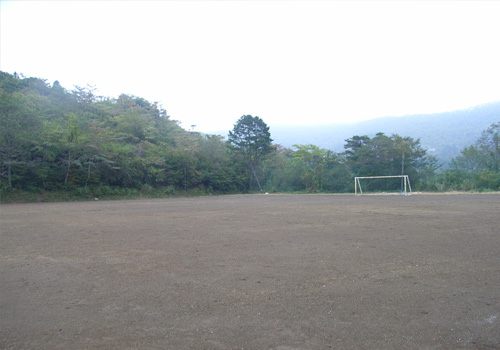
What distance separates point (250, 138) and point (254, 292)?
37404mm

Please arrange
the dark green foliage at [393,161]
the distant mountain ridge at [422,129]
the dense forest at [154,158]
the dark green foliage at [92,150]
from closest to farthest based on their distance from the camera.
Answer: the dark green foliage at [92,150] < the dense forest at [154,158] < the dark green foliage at [393,161] < the distant mountain ridge at [422,129]

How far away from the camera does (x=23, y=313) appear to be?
362 cm

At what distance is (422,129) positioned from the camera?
4441 inches

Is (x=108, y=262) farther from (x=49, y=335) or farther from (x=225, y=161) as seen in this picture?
(x=225, y=161)

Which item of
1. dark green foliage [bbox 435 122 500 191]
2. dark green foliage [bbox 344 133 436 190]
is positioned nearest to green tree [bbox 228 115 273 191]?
dark green foliage [bbox 344 133 436 190]

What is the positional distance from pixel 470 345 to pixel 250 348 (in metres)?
1.93

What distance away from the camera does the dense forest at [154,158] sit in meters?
23.6

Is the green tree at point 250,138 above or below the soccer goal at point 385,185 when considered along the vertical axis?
above

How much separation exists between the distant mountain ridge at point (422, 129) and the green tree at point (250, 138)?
5038cm

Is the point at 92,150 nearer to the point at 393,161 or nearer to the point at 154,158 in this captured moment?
the point at 154,158

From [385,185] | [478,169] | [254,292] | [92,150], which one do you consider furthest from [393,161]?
[254,292]

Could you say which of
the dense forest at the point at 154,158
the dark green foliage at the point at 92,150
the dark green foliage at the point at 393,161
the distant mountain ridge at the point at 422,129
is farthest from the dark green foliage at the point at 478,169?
the distant mountain ridge at the point at 422,129

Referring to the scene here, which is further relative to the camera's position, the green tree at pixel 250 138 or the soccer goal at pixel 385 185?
the green tree at pixel 250 138

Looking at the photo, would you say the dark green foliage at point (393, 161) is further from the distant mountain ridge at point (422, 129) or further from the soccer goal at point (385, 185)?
the distant mountain ridge at point (422, 129)
